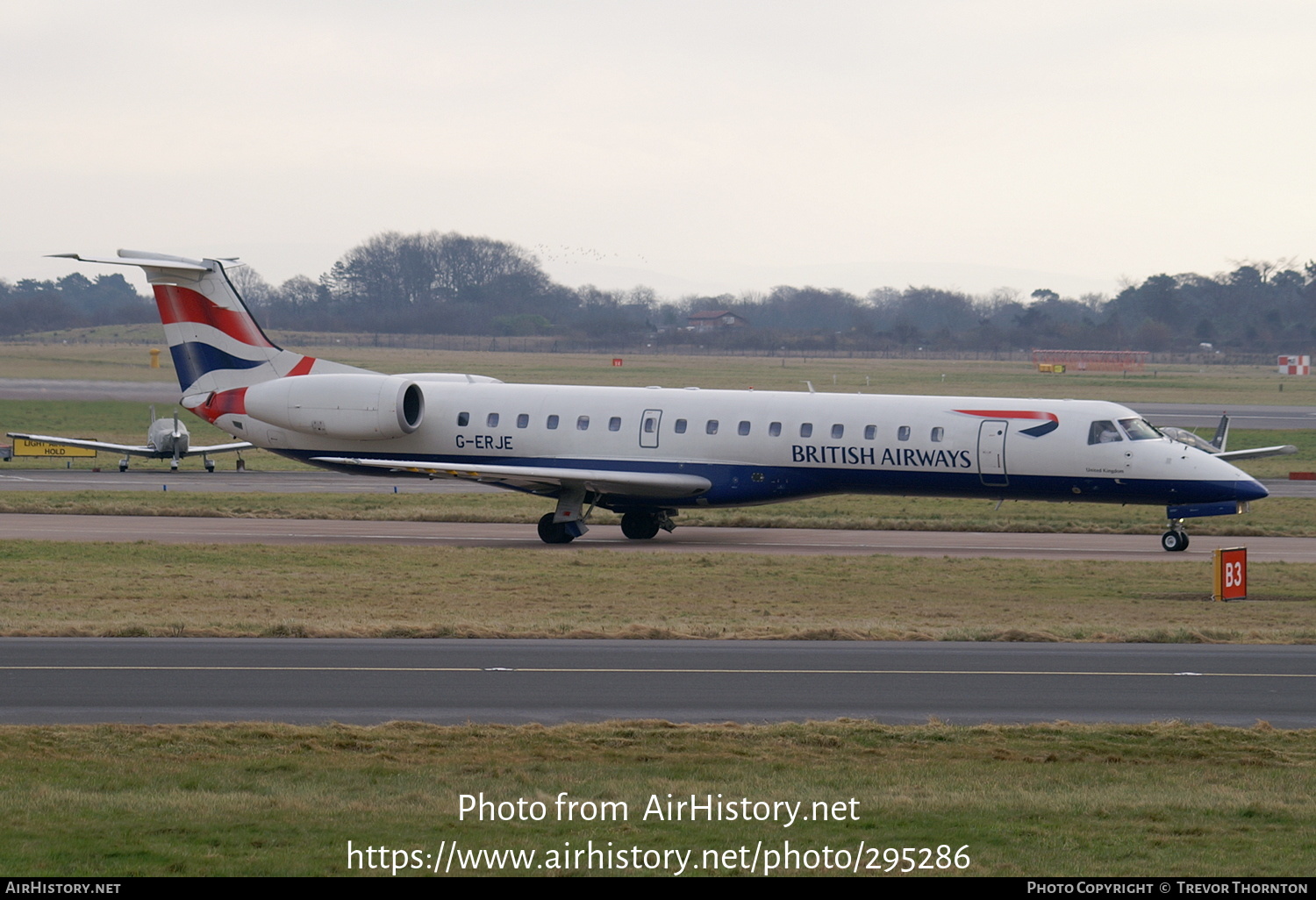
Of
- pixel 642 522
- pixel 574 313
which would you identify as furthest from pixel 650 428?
pixel 574 313

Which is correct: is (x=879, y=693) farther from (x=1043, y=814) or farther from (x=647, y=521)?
(x=647, y=521)

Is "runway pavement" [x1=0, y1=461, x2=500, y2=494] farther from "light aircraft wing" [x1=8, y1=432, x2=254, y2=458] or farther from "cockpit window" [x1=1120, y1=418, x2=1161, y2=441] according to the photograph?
"cockpit window" [x1=1120, y1=418, x2=1161, y2=441]

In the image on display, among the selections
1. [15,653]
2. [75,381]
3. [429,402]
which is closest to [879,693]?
[15,653]

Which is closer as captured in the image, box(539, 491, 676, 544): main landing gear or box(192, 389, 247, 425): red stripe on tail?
box(539, 491, 676, 544): main landing gear

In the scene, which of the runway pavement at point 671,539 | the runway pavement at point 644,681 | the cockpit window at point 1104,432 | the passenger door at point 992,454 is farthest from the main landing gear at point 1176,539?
the runway pavement at point 644,681

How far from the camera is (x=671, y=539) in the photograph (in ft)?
108

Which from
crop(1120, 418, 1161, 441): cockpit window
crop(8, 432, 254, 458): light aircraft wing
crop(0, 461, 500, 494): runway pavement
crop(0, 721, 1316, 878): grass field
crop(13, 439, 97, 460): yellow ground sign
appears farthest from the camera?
crop(13, 439, 97, 460): yellow ground sign

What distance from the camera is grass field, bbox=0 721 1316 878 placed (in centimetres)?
961

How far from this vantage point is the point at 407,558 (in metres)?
28.2

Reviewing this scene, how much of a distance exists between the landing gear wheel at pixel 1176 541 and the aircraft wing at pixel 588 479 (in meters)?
9.62

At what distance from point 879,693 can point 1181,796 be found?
4750 mm

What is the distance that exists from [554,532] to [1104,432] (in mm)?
11531

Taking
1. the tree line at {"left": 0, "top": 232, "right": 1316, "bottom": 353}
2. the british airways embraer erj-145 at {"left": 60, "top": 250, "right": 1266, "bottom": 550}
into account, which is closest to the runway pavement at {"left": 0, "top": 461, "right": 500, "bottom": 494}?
the british airways embraer erj-145 at {"left": 60, "top": 250, "right": 1266, "bottom": 550}

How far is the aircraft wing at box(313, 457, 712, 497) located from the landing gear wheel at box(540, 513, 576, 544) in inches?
31.3
